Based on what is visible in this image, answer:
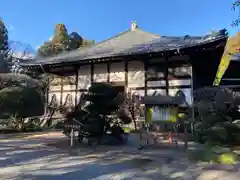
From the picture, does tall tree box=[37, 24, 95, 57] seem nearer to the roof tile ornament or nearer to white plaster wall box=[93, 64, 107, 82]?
the roof tile ornament

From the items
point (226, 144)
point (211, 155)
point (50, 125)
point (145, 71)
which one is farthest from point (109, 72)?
point (211, 155)

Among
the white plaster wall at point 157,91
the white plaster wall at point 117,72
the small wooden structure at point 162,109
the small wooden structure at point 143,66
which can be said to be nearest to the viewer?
the small wooden structure at point 162,109

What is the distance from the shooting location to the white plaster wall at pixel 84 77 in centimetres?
1225

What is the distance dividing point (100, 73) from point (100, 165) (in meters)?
7.87

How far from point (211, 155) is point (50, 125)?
8.95 m

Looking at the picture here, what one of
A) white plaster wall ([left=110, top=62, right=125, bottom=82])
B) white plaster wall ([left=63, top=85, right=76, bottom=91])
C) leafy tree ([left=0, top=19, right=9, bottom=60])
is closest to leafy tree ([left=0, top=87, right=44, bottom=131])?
white plaster wall ([left=63, top=85, right=76, bottom=91])

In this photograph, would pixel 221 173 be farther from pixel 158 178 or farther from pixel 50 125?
pixel 50 125

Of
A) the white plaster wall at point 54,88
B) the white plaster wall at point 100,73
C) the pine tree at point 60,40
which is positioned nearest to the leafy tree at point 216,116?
the white plaster wall at point 100,73

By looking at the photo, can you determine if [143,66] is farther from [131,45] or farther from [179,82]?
[179,82]

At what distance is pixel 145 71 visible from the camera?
1099 cm

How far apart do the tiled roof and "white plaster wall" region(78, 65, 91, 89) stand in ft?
2.20

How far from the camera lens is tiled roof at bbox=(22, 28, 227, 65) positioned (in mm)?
9547

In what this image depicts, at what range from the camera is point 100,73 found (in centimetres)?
1202

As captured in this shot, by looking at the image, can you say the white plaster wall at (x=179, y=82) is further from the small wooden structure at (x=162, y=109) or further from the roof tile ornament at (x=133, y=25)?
the roof tile ornament at (x=133, y=25)
